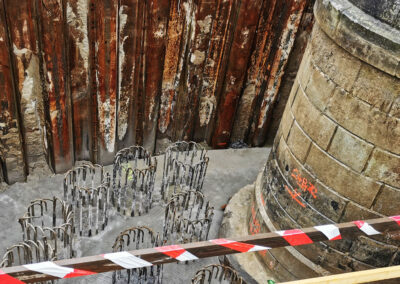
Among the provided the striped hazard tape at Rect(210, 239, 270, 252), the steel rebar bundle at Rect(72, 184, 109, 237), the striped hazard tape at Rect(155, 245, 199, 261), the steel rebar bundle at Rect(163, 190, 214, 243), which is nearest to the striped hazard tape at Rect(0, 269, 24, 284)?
the striped hazard tape at Rect(155, 245, 199, 261)

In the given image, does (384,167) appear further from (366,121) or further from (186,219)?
(186,219)

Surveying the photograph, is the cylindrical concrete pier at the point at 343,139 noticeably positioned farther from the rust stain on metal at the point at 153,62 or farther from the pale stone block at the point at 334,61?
the rust stain on metal at the point at 153,62

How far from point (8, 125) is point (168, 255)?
17.3 ft

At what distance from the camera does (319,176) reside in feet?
19.8

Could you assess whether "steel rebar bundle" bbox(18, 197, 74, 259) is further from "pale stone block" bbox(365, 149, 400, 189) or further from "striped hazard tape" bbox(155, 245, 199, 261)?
"pale stone block" bbox(365, 149, 400, 189)

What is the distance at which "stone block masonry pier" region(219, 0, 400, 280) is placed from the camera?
5012 mm

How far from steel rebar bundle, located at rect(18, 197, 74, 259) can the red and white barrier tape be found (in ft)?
9.67

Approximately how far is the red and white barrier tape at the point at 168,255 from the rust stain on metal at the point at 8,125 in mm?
4569

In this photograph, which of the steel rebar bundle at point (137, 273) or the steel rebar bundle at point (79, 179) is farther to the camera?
the steel rebar bundle at point (79, 179)

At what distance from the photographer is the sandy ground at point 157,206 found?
311 inches

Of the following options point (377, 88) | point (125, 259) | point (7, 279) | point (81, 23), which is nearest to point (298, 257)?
point (377, 88)

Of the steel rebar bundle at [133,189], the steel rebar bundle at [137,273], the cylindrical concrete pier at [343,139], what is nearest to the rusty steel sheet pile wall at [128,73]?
the steel rebar bundle at [133,189]

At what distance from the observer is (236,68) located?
9750mm

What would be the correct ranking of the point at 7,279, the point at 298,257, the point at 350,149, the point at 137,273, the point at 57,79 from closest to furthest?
the point at 7,279
the point at 350,149
the point at 298,257
the point at 137,273
the point at 57,79
